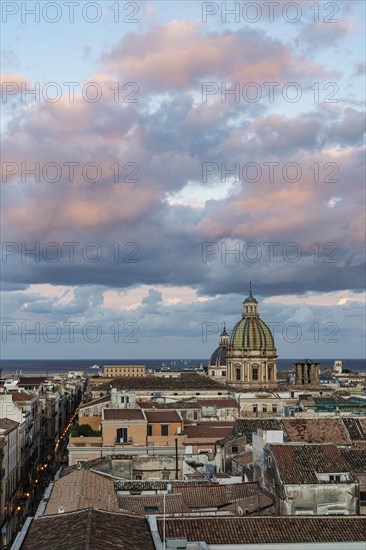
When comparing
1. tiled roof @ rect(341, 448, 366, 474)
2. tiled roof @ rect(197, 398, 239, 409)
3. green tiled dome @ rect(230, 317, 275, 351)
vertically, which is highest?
green tiled dome @ rect(230, 317, 275, 351)

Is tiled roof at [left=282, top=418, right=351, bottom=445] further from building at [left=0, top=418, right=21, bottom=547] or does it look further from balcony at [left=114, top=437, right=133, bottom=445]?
building at [left=0, top=418, right=21, bottom=547]

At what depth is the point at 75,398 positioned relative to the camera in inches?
5832

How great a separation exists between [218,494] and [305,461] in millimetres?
4164

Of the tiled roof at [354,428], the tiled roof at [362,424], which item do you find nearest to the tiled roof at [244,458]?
the tiled roof at [354,428]

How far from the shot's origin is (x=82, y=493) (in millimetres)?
34469

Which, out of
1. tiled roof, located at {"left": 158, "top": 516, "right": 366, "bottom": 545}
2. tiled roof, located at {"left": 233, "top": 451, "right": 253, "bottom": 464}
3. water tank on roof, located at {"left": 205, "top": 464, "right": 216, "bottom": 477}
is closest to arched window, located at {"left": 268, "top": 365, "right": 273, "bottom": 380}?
water tank on roof, located at {"left": 205, "top": 464, "right": 216, "bottom": 477}

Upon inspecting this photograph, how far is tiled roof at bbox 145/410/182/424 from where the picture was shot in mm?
59456

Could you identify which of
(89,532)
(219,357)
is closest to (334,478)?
(89,532)

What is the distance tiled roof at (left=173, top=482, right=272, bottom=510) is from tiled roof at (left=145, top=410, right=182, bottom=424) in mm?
21309

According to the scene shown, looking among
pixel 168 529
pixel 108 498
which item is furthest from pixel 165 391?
pixel 168 529

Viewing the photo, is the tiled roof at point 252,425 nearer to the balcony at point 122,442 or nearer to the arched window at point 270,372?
the balcony at point 122,442

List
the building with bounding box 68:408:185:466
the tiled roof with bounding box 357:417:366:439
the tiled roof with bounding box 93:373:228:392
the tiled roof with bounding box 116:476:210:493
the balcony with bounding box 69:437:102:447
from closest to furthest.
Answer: the tiled roof with bounding box 116:476:210:493 < the tiled roof with bounding box 357:417:366:439 < the building with bounding box 68:408:185:466 < the balcony with bounding box 69:437:102:447 < the tiled roof with bounding box 93:373:228:392

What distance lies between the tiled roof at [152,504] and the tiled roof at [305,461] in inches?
179

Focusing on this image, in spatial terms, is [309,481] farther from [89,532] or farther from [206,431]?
[206,431]
